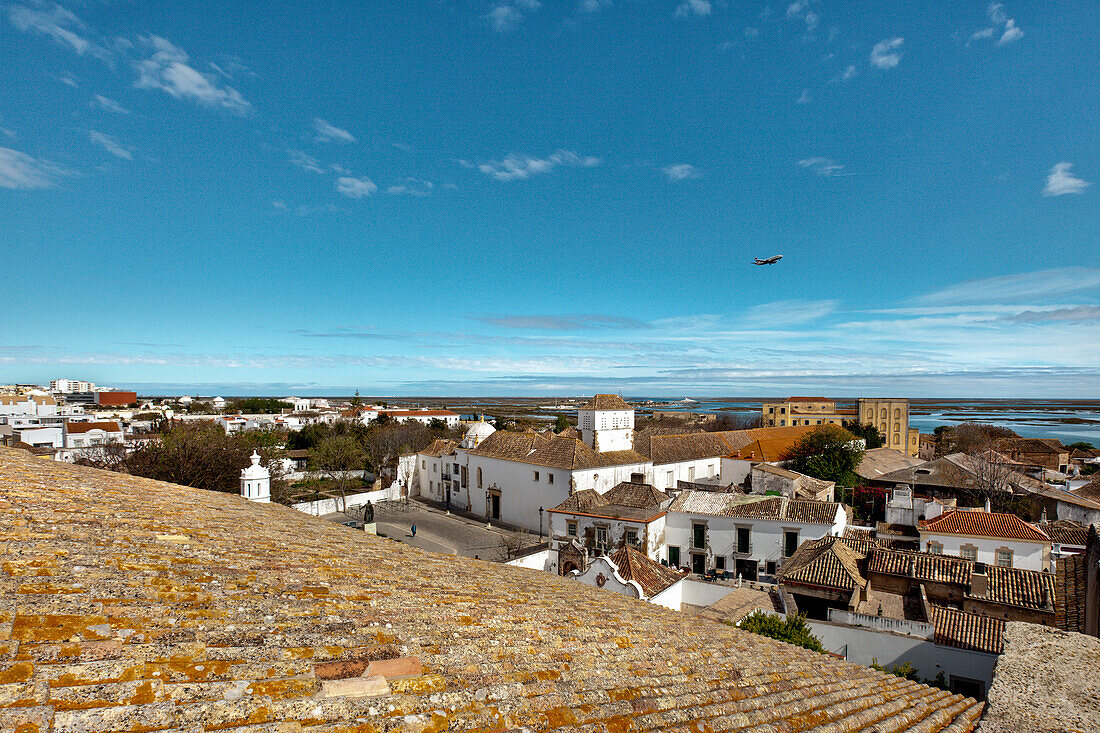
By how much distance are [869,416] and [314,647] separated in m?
83.8

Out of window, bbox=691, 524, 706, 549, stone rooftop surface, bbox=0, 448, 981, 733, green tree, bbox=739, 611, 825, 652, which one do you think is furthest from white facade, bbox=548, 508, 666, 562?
stone rooftop surface, bbox=0, 448, 981, 733

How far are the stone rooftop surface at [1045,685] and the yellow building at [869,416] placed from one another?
2582 inches

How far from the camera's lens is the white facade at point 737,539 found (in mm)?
21547

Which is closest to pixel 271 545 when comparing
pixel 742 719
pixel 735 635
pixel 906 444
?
pixel 742 719

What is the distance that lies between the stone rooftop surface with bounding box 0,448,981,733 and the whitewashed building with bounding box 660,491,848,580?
18.0 meters

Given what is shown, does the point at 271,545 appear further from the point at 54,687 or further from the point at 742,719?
the point at 742,719

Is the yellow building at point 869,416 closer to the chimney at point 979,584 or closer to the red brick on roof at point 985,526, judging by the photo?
the red brick on roof at point 985,526

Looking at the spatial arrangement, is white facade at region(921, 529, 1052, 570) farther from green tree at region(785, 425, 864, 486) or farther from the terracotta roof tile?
green tree at region(785, 425, 864, 486)

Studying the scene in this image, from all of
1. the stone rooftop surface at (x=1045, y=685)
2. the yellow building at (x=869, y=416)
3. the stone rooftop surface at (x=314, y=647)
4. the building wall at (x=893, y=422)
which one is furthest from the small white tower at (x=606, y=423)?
the building wall at (x=893, y=422)

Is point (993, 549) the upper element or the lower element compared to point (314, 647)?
lower

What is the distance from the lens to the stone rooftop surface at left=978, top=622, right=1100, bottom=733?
3.94m

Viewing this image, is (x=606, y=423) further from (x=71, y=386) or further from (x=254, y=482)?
(x=71, y=386)

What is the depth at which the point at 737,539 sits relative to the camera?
22453 millimetres

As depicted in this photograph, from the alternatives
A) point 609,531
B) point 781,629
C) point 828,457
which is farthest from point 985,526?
point 828,457
